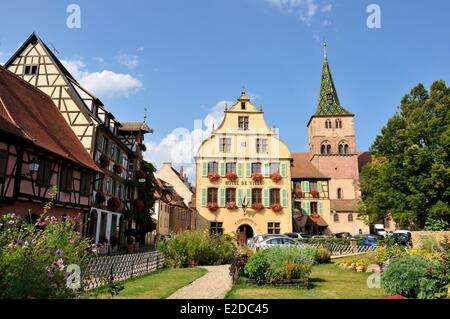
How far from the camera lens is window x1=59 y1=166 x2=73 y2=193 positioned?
18.3m

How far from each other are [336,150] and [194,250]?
155 feet

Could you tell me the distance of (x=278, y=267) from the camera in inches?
457

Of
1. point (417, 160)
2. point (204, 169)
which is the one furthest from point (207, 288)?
point (417, 160)

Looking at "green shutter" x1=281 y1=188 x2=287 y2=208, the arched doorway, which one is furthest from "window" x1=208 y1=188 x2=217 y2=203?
"green shutter" x1=281 y1=188 x2=287 y2=208

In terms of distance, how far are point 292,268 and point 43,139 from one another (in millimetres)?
13370

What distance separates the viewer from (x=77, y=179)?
20.1 meters

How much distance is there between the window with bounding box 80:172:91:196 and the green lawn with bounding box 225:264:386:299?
43.2ft

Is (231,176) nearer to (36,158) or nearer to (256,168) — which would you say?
(256,168)

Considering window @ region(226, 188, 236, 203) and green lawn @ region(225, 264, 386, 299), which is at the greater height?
window @ region(226, 188, 236, 203)

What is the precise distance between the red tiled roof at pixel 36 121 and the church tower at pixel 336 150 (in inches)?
1721

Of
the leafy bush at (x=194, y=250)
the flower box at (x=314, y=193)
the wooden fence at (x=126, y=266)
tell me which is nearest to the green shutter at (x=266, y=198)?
the flower box at (x=314, y=193)

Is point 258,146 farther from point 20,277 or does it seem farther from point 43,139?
point 20,277

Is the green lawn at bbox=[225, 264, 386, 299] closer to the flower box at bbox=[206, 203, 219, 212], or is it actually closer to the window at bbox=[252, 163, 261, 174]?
the flower box at bbox=[206, 203, 219, 212]

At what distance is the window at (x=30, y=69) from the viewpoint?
2266cm
